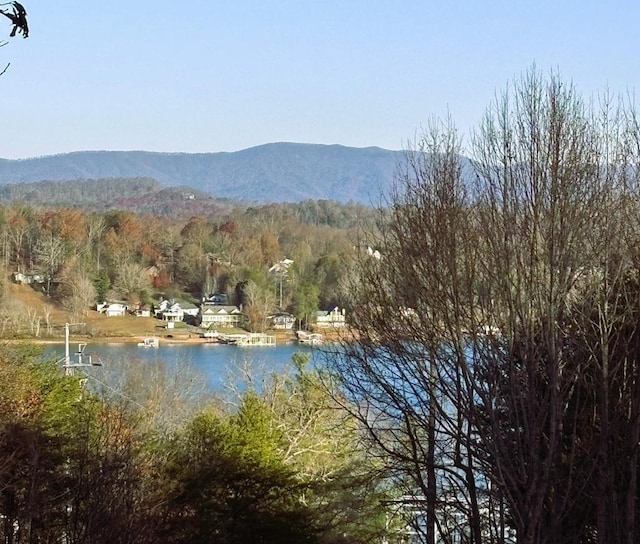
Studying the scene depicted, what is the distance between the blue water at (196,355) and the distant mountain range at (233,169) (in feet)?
221

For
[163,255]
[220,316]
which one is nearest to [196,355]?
[220,316]

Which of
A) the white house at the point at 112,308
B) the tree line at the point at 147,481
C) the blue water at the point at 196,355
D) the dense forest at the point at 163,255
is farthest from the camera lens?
the white house at the point at 112,308

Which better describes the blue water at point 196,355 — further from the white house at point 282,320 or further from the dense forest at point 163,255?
the dense forest at point 163,255

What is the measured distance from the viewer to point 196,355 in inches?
879

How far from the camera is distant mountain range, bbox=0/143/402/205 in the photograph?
10431 cm

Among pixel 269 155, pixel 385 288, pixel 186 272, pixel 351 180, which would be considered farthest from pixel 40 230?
pixel 269 155

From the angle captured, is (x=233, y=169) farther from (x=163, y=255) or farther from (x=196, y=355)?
(x=196, y=355)

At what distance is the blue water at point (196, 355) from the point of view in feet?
57.8

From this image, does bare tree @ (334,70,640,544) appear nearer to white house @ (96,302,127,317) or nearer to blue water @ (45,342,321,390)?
blue water @ (45,342,321,390)

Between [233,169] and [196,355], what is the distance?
115691mm

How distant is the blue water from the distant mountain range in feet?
221

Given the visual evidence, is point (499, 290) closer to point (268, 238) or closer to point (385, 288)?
point (385, 288)

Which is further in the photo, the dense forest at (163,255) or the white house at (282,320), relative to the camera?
the dense forest at (163,255)

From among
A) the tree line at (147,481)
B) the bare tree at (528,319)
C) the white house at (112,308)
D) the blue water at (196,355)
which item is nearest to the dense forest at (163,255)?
the white house at (112,308)
